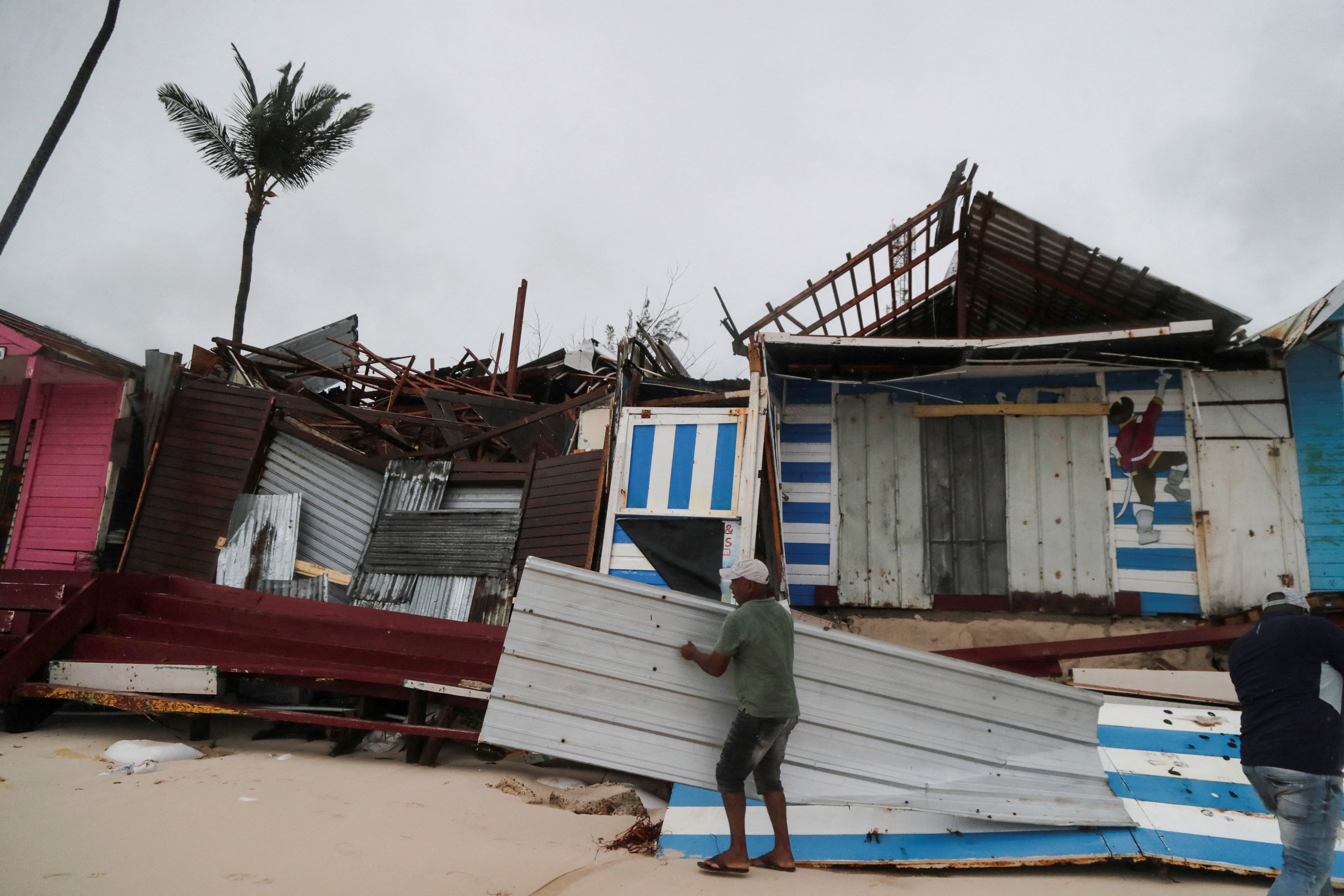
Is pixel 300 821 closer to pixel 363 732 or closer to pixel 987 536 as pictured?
pixel 363 732

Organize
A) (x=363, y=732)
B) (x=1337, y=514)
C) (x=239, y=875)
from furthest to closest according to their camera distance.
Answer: (x=1337, y=514)
(x=363, y=732)
(x=239, y=875)

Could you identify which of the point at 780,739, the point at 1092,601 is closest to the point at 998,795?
the point at 780,739

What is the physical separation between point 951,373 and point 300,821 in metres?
6.89

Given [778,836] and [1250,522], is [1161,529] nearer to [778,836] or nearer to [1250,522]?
[1250,522]

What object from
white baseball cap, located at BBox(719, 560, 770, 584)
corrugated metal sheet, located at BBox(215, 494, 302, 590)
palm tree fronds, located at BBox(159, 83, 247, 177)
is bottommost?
white baseball cap, located at BBox(719, 560, 770, 584)

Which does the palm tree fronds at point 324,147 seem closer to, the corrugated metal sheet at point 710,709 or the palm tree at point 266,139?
the palm tree at point 266,139

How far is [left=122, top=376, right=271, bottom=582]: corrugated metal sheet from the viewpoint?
31.6 ft

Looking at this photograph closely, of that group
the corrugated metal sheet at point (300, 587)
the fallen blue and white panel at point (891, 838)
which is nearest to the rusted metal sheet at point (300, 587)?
the corrugated metal sheet at point (300, 587)

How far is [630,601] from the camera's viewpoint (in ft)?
15.1

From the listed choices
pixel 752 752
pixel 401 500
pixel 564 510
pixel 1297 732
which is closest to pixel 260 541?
pixel 401 500

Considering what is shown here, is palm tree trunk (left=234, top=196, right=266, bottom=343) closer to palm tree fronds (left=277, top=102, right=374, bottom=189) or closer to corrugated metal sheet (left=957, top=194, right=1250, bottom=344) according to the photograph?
palm tree fronds (left=277, top=102, right=374, bottom=189)

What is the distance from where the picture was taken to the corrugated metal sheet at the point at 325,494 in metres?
9.59

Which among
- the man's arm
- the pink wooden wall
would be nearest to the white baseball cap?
the man's arm

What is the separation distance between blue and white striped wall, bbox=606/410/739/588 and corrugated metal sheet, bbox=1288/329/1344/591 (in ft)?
18.0
